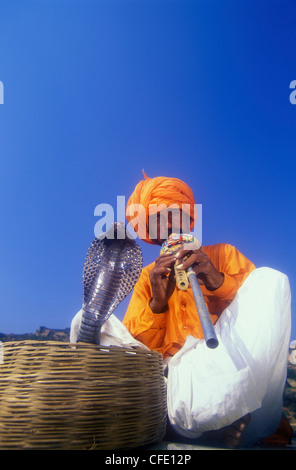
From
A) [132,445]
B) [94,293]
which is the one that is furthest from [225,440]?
[94,293]

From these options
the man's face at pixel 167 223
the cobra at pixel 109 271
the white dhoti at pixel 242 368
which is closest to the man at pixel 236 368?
the white dhoti at pixel 242 368

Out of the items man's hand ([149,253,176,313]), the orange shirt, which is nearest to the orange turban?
the orange shirt

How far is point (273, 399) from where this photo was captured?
4.88ft

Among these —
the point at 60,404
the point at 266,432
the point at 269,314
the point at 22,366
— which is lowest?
the point at 266,432

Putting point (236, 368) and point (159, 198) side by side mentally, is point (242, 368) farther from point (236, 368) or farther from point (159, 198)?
point (159, 198)

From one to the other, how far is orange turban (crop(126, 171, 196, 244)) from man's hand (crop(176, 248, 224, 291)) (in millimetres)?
832

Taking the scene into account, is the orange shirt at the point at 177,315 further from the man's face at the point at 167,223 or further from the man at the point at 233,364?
the man's face at the point at 167,223

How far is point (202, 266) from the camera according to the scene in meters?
1.73

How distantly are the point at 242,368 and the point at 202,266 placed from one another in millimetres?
549

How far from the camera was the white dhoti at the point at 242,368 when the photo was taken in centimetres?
130

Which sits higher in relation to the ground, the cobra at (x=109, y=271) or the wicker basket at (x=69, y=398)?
the cobra at (x=109, y=271)

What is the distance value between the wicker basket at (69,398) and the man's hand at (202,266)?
553 millimetres

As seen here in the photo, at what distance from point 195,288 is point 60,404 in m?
0.65
